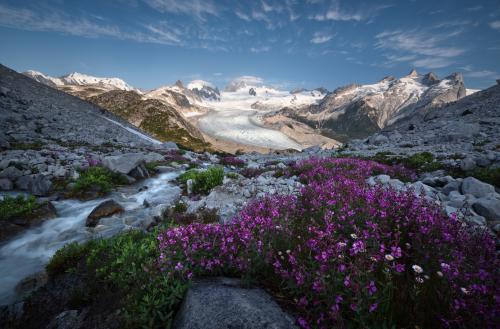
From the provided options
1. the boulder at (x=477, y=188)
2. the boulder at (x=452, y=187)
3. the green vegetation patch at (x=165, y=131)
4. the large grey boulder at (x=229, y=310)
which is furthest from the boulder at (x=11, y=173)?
the green vegetation patch at (x=165, y=131)

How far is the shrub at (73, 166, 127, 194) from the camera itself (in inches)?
413

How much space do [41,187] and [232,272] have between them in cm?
1048

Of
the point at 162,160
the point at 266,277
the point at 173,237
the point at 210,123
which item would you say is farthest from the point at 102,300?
the point at 210,123

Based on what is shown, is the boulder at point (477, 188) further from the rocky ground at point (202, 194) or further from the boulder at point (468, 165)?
the boulder at point (468, 165)

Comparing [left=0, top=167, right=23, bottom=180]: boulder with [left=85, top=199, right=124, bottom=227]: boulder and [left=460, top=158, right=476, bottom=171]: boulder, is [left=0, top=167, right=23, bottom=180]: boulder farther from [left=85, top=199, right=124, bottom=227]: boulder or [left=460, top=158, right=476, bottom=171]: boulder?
[left=460, top=158, right=476, bottom=171]: boulder

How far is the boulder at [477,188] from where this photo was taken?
6223mm

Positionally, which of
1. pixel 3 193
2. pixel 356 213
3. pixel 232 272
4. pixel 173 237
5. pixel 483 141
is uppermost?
pixel 483 141

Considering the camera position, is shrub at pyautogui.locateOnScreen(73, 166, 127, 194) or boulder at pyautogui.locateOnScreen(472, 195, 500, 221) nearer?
boulder at pyautogui.locateOnScreen(472, 195, 500, 221)

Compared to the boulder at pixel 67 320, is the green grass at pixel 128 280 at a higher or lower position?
higher

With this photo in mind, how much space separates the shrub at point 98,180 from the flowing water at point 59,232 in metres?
0.74

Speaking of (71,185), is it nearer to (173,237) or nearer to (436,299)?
(173,237)

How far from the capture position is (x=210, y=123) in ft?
496

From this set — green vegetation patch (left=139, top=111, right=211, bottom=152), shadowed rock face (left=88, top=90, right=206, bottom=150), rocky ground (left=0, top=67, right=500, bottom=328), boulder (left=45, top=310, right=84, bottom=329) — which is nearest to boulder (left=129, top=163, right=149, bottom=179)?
rocky ground (left=0, top=67, right=500, bottom=328)

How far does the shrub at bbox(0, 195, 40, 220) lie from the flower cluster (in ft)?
22.8
